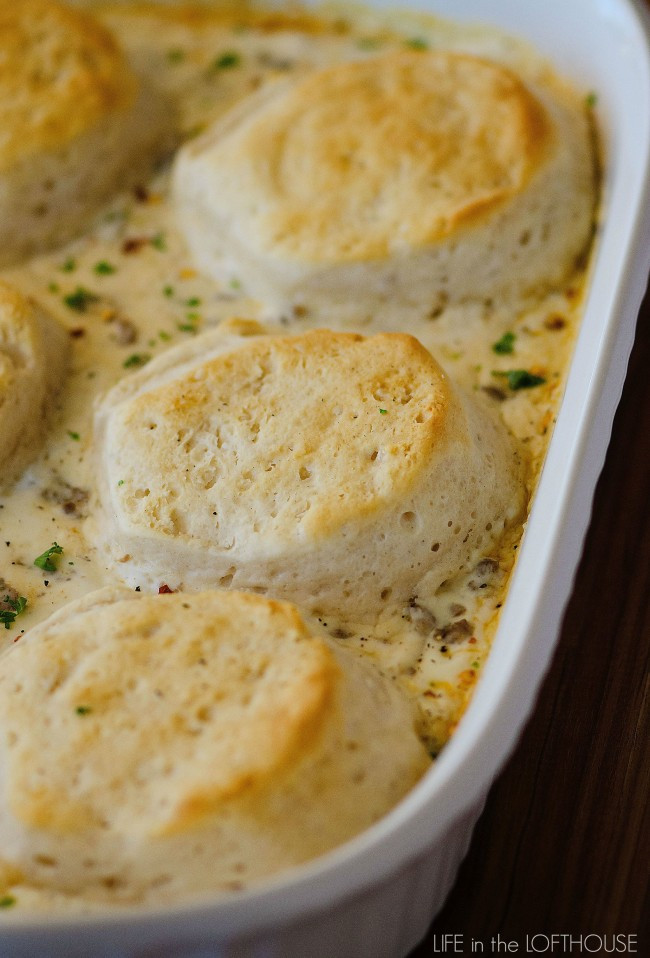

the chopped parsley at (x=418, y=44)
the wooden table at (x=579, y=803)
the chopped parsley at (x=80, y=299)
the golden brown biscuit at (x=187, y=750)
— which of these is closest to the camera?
the golden brown biscuit at (x=187, y=750)

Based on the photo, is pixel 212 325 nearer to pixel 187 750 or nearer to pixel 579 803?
pixel 187 750

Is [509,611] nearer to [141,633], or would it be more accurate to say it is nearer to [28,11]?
[141,633]

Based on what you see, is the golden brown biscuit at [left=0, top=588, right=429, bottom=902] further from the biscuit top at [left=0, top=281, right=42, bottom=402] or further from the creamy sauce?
the biscuit top at [left=0, top=281, right=42, bottom=402]

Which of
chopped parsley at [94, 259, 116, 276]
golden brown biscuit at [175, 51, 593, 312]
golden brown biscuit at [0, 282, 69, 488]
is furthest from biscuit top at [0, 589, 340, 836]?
chopped parsley at [94, 259, 116, 276]

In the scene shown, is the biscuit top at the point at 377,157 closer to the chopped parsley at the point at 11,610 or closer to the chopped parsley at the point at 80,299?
the chopped parsley at the point at 80,299

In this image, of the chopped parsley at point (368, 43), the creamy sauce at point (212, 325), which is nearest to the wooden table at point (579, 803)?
the creamy sauce at point (212, 325)

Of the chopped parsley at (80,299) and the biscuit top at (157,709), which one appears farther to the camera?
the chopped parsley at (80,299)
